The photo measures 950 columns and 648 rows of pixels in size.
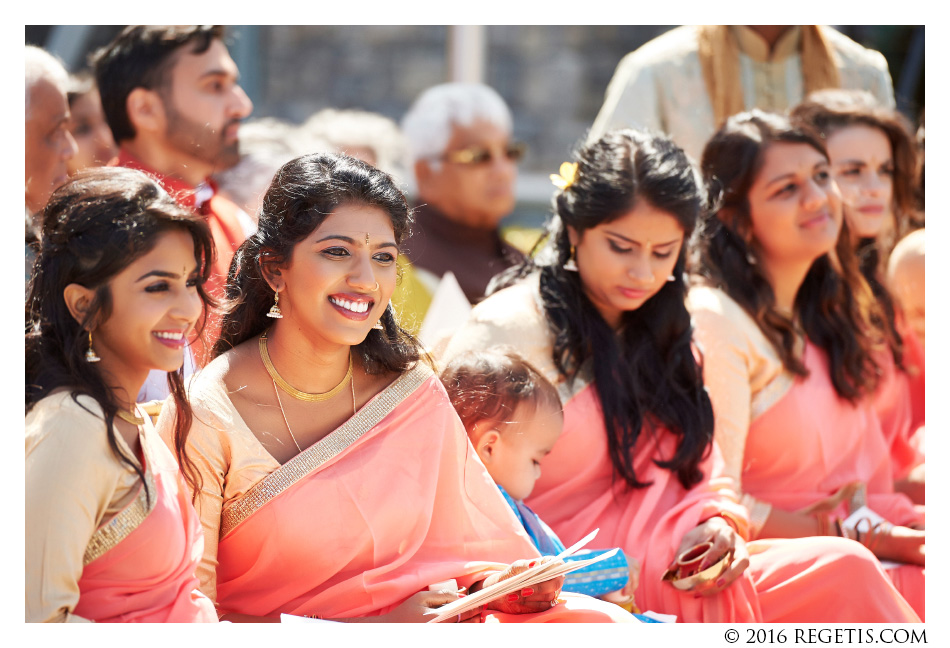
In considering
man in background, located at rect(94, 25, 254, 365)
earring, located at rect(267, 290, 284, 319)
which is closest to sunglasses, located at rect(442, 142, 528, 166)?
man in background, located at rect(94, 25, 254, 365)

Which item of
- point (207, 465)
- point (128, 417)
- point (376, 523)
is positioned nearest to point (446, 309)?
point (376, 523)

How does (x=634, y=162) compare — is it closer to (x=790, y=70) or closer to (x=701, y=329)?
(x=701, y=329)

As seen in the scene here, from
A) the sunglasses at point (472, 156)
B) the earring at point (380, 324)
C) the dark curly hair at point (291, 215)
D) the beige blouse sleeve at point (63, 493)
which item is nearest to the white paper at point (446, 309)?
the sunglasses at point (472, 156)

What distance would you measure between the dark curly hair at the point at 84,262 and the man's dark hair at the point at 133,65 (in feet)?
5.23

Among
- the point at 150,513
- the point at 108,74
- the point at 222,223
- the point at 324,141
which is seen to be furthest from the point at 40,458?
the point at 324,141

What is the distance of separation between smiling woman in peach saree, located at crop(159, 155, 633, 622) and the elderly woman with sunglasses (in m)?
2.31

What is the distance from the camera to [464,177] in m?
5.03

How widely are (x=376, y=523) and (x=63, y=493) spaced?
2.40 ft

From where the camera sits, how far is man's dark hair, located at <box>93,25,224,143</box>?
3514 millimetres

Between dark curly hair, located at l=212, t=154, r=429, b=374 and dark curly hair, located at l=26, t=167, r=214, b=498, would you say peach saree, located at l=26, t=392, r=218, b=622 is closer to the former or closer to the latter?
dark curly hair, located at l=26, t=167, r=214, b=498

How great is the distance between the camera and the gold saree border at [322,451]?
229 centimetres

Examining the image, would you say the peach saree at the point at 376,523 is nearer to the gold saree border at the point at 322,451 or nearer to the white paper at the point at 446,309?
the gold saree border at the point at 322,451

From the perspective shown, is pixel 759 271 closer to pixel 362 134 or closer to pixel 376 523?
pixel 376 523
